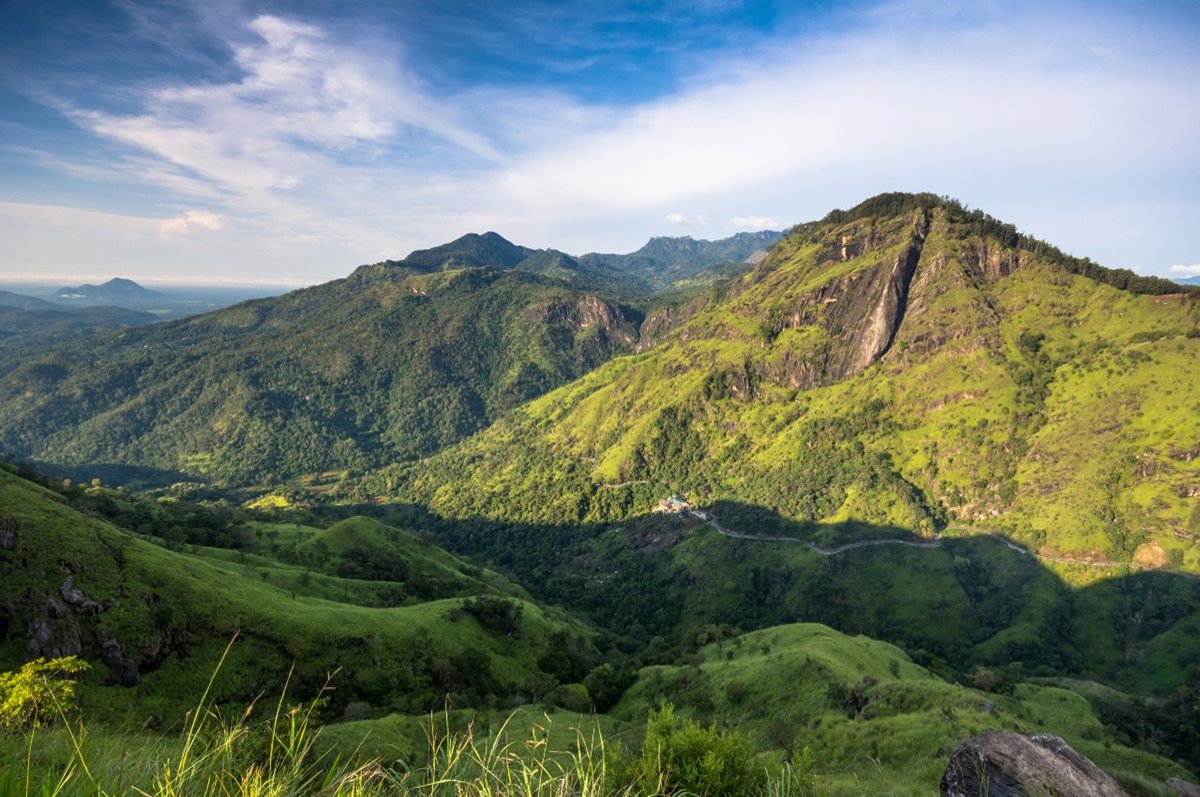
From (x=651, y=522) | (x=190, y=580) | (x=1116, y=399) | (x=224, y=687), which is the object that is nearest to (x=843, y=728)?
(x=224, y=687)

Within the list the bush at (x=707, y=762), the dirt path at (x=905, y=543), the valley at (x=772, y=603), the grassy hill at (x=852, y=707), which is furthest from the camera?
the dirt path at (x=905, y=543)

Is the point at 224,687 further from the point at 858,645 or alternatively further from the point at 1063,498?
the point at 1063,498

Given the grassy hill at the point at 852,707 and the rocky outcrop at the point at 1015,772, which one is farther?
the grassy hill at the point at 852,707

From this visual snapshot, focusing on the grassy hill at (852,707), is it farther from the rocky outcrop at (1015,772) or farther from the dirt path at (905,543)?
the dirt path at (905,543)

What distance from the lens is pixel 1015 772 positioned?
11.8m

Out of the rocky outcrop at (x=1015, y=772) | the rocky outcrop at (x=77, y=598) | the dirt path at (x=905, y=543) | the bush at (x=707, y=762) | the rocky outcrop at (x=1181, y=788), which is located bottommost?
the dirt path at (x=905, y=543)

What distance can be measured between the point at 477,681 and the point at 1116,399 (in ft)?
610

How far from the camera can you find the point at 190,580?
189ft

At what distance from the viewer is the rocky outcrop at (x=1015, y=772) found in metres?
11.5

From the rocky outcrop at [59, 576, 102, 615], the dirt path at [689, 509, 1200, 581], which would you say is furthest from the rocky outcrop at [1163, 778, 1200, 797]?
the dirt path at [689, 509, 1200, 581]

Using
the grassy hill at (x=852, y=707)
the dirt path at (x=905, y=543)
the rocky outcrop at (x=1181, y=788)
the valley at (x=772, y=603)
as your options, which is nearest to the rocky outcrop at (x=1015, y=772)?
the valley at (x=772, y=603)

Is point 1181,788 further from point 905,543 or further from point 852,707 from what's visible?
point 905,543

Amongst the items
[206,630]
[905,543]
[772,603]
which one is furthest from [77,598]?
[905,543]

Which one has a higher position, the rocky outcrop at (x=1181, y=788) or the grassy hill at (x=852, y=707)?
the rocky outcrop at (x=1181, y=788)
